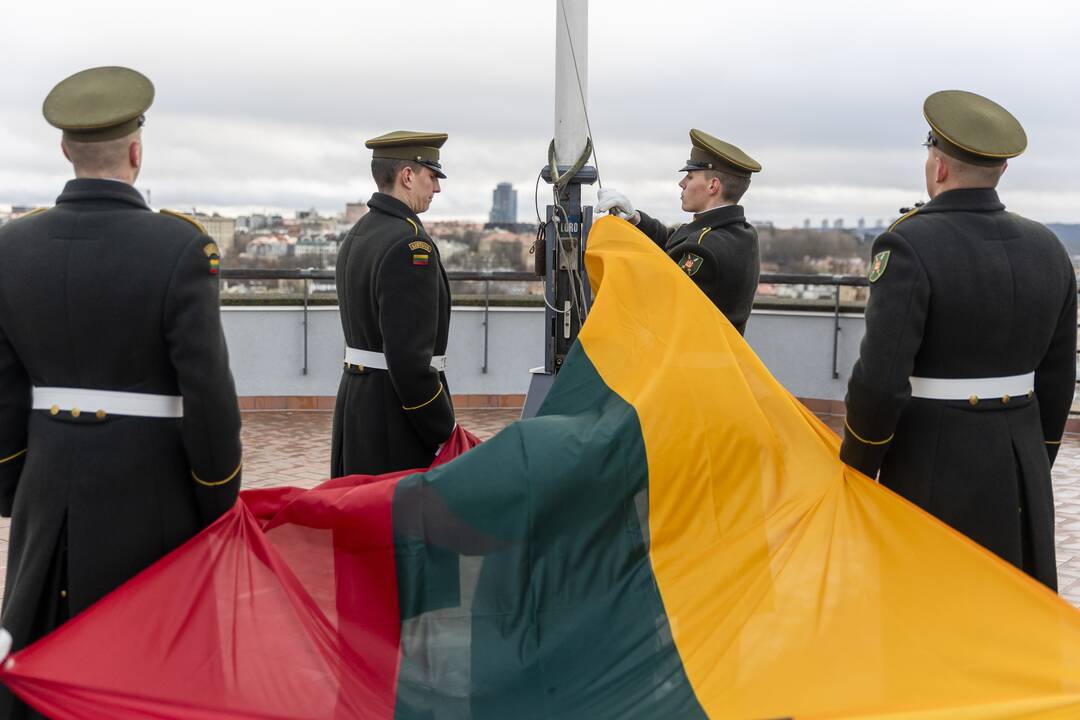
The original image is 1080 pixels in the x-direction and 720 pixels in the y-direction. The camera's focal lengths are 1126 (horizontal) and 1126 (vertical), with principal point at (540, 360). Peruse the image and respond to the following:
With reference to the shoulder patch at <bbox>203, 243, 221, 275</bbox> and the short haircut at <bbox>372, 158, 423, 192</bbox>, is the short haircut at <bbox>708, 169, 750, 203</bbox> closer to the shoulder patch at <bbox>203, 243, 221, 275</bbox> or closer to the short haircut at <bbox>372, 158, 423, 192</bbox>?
the short haircut at <bbox>372, 158, 423, 192</bbox>

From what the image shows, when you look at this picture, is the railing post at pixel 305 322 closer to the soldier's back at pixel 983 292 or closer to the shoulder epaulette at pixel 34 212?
the shoulder epaulette at pixel 34 212

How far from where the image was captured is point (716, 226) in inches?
174

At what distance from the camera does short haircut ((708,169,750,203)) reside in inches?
177

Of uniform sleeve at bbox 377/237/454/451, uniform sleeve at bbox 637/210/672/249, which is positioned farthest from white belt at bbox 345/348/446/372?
uniform sleeve at bbox 637/210/672/249

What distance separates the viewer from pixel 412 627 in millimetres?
2848

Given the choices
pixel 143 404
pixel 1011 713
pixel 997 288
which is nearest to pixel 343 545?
pixel 143 404

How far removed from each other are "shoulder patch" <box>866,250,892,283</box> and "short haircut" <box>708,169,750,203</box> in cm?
155

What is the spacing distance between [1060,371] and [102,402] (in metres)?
2.53

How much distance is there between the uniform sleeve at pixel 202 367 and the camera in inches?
96.5

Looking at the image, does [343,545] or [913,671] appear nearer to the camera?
[913,671]

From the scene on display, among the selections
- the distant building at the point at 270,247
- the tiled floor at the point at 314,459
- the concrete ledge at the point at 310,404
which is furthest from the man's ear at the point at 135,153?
the distant building at the point at 270,247

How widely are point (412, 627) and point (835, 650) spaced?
1.04 meters

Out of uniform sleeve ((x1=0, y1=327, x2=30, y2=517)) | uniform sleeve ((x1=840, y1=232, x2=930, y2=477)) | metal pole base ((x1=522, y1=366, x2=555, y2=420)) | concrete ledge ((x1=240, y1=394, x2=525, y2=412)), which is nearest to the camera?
uniform sleeve ((x1=0, y1=327, x2=30, y2=517))

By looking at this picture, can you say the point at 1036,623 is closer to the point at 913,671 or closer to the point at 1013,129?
the point at 913,671
